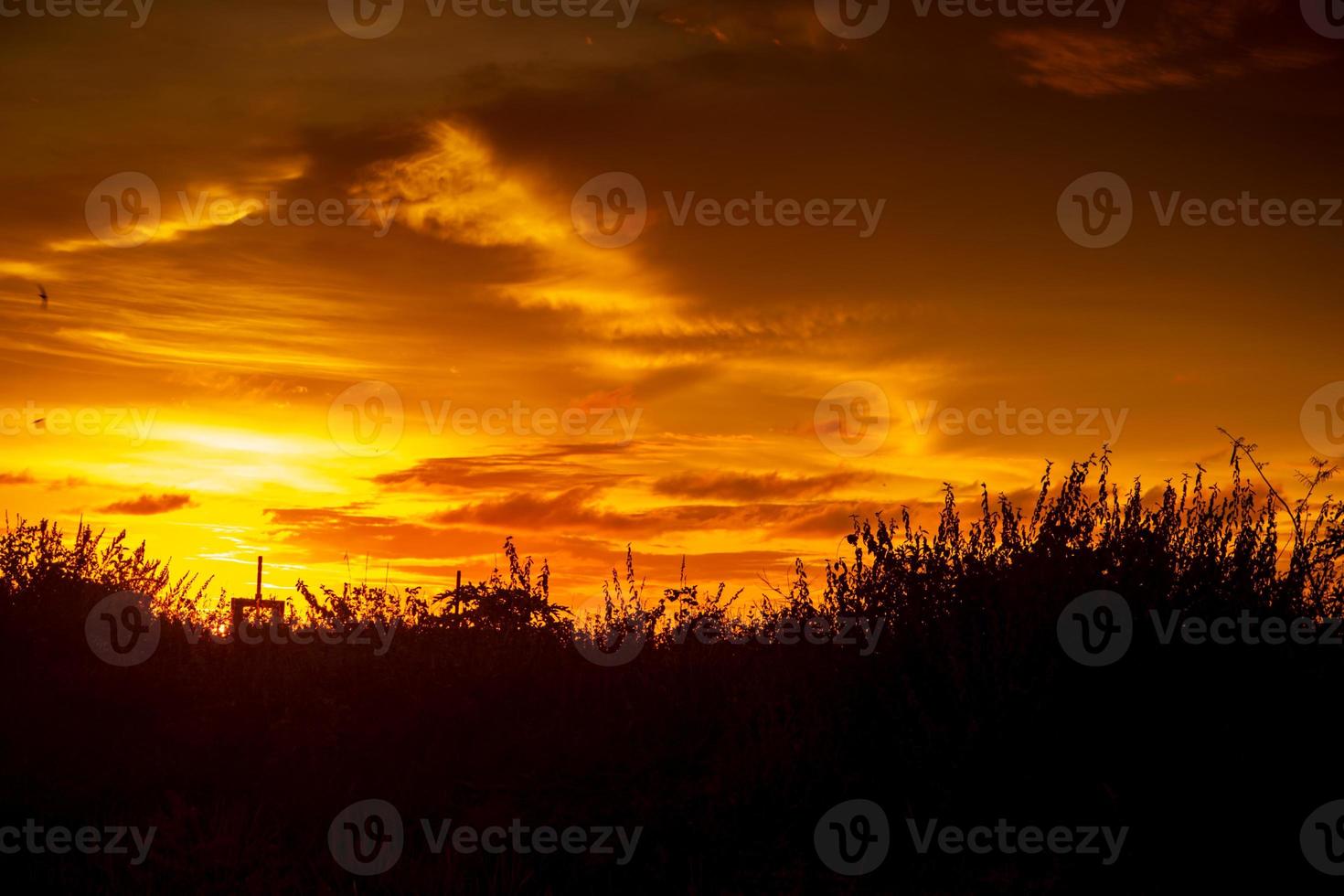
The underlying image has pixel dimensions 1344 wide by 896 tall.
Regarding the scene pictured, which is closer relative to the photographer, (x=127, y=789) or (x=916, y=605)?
(x=916, y=605)

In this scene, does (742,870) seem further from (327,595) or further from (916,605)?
(327,595)

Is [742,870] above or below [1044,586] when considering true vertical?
below

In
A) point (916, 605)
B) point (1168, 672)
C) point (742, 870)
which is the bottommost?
point (742, 870)

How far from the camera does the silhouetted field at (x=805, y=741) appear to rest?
7281 millimetres

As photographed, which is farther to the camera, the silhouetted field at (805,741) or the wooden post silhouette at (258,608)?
the wooden post silhouette at (258,608)

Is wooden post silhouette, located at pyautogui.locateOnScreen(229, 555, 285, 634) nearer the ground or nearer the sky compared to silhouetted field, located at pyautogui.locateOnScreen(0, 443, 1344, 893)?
nearer the sky

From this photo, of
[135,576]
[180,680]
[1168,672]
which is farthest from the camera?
[135,576]

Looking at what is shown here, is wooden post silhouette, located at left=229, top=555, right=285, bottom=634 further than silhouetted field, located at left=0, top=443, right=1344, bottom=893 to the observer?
Yes

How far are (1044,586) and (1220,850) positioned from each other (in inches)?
82.7

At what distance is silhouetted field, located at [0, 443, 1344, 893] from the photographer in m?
7.28

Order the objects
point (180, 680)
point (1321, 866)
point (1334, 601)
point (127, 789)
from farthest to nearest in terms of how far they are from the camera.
Answer: 1. point (180, 680)
2. point (127, 789)
3. point (1334, 601)
4. point (1321, 866)

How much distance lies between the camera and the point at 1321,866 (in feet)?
22.2

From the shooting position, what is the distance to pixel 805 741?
8.25 m

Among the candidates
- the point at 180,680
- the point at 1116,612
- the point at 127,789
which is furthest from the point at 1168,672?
the point at 180,680
